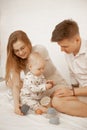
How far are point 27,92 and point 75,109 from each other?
0.59ft

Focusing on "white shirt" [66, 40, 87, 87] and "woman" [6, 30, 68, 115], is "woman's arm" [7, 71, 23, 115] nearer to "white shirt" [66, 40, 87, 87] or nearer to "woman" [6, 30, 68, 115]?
"woman" [6, 30, 68, 115]

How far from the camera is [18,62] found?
952mm

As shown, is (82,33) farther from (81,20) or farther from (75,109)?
(75,109)

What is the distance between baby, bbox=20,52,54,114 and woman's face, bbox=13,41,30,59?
Answer: 0.02 metres

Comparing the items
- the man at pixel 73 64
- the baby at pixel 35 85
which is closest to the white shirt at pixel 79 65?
the man at pixel 73 64

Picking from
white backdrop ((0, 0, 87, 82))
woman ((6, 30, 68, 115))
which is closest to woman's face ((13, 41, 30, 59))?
woman ((6, 30, 68, 115))

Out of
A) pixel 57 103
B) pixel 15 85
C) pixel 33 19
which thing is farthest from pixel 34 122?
pixel 33 19

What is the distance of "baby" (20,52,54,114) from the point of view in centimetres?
86

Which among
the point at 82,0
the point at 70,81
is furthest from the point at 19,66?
the point at 82,0

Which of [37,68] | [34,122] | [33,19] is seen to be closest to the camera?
[34,122]

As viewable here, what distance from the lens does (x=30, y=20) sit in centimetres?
99

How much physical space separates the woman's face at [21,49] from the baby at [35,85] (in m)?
0.02

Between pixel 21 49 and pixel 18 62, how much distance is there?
78 mm

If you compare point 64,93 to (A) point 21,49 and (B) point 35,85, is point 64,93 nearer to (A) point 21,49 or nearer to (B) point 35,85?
(B) point 35,85
